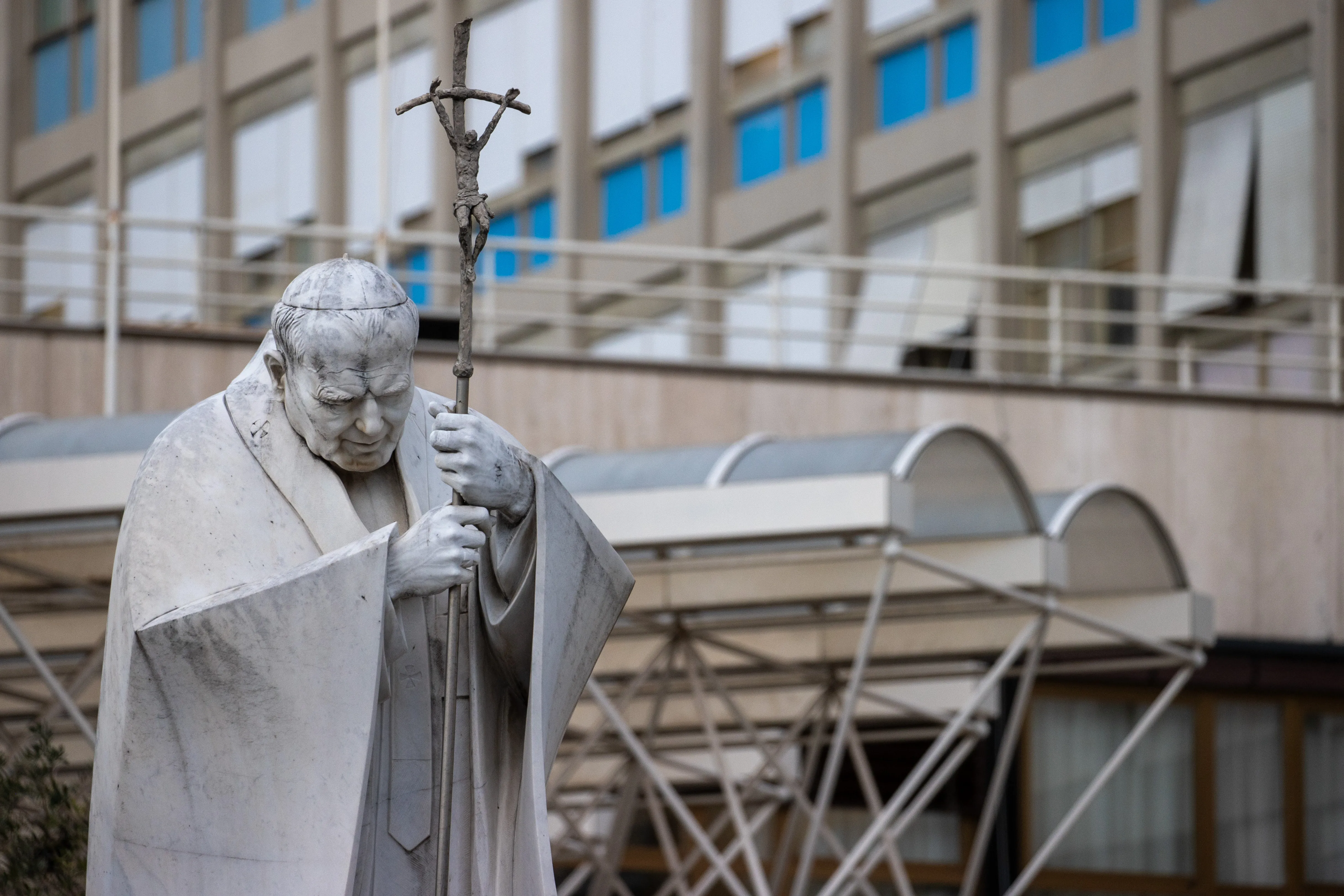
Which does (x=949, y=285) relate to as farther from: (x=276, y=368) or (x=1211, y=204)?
(x=276, y=368)

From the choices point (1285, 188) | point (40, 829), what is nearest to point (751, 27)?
point (1285, 188)

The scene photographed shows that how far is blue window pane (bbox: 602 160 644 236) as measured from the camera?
3409 cm

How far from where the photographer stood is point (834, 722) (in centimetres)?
2067

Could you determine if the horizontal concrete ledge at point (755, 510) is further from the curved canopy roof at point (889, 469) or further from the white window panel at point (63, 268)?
the white window panel at point (63, 268)

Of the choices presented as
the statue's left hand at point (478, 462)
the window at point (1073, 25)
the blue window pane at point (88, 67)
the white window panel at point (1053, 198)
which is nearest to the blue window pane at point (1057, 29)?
the window at point (1073, 25)

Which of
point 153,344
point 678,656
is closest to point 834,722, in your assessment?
point 678,656

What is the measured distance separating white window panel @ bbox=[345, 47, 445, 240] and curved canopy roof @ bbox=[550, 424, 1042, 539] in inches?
758

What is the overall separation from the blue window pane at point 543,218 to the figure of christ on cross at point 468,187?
2912 centimetres

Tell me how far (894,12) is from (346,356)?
89.1 ft

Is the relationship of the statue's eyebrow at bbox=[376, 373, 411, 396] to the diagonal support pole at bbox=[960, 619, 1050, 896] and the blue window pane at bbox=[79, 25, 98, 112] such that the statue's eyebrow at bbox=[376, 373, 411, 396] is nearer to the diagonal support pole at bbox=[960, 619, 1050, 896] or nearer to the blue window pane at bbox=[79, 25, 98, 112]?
the diagonal support pole at bbox=[960, 619, 1050, 896]

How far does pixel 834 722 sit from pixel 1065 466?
2.59 meters

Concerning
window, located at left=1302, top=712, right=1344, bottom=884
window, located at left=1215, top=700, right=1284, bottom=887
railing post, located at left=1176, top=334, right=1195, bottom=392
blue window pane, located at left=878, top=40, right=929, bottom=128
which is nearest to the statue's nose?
railing post, located at left=1176, top=334, right=1195, bottom=392

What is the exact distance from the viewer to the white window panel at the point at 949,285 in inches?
1137

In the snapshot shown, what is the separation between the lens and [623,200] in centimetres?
3428
